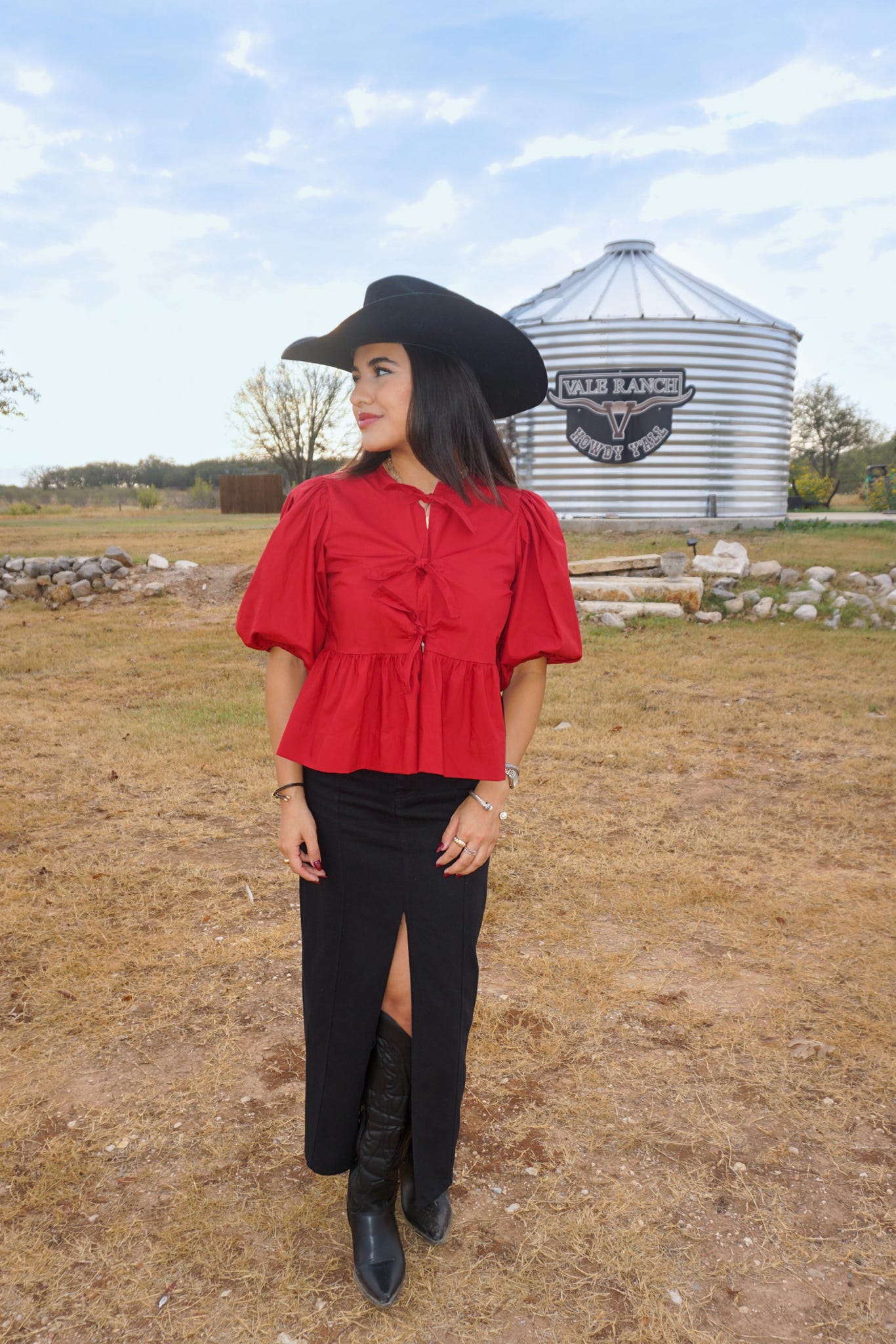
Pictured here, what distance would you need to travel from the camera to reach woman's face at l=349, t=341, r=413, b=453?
6.63ft

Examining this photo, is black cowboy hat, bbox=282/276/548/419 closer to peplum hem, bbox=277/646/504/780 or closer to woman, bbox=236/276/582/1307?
woman, bbox=236/276/582/1307

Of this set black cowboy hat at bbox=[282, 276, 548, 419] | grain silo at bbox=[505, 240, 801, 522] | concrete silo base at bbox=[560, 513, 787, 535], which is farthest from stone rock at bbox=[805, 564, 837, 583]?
black cowboy hat at bbox=[282, 276, 548, 419]

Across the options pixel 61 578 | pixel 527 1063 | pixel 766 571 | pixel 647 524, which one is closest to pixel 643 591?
pixel 766 571

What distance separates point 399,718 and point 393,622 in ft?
0.66

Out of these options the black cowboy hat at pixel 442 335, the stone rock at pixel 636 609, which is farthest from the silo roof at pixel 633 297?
the black cowboy hat at pixel 442 335

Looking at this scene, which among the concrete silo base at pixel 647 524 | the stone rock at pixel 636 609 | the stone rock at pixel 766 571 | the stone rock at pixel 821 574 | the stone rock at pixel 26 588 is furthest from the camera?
the concrete silo base at pixel 647 524

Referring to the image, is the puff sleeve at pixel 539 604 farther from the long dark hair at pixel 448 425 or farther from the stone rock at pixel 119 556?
the stone rock at pixel 119 556

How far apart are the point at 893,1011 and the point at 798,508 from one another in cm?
3223

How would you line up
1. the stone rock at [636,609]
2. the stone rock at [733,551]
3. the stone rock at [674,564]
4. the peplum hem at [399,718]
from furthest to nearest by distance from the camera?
the stone rock at [733,551]
the stone rock at [674,564]
the stone rock at [636,609]
the peplum hem at [399,718]

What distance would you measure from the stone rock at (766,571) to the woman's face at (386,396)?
11610 mm

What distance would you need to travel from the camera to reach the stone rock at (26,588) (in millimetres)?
13523

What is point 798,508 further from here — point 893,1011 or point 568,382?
point 893,1011

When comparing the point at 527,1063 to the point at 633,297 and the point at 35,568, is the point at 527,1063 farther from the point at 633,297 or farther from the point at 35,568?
the point at 633,297

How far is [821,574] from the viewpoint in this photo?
12539 millimetres
